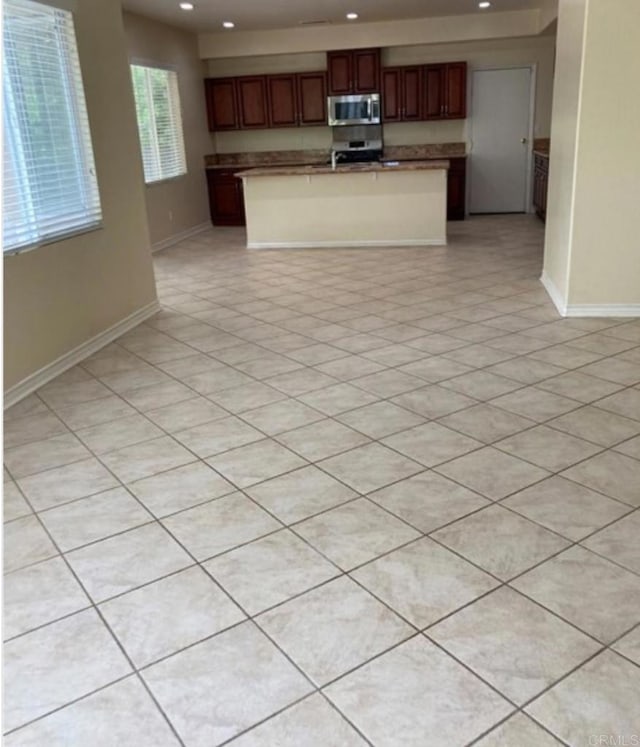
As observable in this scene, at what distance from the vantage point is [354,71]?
925 cm

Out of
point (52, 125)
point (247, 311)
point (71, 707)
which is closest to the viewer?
point (71, 707)

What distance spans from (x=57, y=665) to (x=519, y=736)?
1217 millimetres

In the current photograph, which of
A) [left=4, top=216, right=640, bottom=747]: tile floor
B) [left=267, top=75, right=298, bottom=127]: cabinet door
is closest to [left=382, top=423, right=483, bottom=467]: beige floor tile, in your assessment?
[left=4, top=216, right=640, bottom=747]: tile floor

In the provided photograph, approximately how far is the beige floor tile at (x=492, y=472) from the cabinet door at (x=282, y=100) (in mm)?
8086

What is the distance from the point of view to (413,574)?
6.90 ft

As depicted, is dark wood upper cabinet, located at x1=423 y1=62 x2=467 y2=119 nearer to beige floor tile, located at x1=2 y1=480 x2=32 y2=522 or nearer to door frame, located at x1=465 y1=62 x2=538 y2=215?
door frame, located at x1=465 y1=62 x2=538 y2=215

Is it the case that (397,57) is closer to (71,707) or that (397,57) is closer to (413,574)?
(413,574)

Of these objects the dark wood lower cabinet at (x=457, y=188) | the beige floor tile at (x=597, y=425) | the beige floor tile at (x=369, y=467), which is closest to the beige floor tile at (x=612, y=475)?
the beige floor tile at (x=597, y=425)

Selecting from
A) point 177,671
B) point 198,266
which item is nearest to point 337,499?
point 177,671

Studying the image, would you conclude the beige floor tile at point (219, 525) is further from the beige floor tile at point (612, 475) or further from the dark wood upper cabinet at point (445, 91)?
the dark wood upper cabinet at point (445, 91)

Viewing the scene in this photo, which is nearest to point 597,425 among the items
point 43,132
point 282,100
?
point 43,132

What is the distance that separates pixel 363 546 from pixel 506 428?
1134 mm

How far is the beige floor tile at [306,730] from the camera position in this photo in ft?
5.04

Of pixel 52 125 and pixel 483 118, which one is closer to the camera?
pixel 52 125
